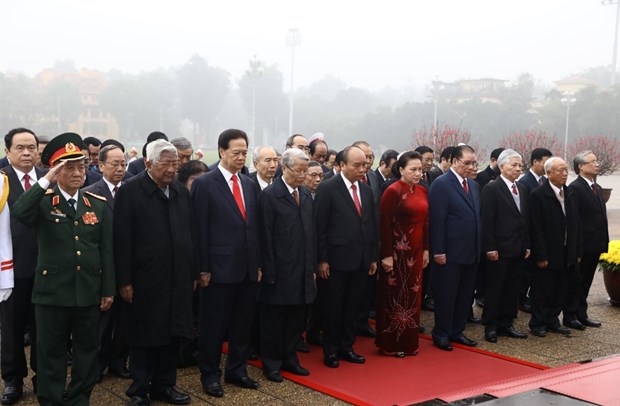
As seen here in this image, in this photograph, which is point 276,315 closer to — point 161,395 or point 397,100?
point 161,395

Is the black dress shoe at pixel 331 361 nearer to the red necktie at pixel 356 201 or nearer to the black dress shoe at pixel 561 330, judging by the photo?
the red necktie at pixel 356 201

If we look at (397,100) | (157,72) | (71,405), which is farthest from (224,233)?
(397,100)

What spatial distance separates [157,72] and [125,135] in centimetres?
2679

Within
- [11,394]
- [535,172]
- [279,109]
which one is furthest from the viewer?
[279,109]

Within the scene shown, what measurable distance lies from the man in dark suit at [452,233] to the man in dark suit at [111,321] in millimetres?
2984

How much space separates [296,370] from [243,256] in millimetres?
1134

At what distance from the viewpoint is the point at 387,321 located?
6.27 metres

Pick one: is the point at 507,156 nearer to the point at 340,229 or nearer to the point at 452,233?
the point at 452,233

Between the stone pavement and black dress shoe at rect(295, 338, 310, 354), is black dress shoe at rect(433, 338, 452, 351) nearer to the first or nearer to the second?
the stone pavement

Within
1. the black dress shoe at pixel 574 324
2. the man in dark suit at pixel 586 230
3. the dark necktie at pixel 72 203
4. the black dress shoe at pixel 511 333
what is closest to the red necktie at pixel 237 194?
the dark necktie at pixel 72 203

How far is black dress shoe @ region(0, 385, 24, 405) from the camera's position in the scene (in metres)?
4.71

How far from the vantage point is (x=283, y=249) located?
215 inches

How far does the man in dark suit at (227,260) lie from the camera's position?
5.05m

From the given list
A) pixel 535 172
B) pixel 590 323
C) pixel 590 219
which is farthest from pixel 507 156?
pixel 590 323
